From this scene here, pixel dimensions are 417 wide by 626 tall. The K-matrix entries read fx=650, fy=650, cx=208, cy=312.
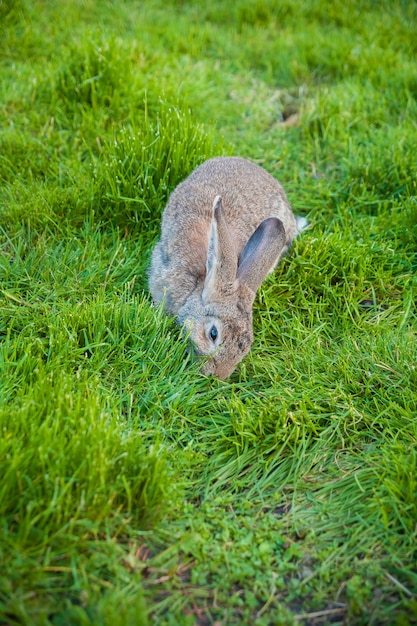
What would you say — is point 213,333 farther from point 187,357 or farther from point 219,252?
point 219,252

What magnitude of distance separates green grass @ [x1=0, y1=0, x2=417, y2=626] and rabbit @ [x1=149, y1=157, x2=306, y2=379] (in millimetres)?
179

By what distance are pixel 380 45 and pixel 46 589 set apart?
7.13m

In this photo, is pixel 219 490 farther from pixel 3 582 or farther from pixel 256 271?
pixel 256 271

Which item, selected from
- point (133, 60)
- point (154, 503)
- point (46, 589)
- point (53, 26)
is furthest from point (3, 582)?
point (53, 26)

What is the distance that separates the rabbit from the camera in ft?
13.9

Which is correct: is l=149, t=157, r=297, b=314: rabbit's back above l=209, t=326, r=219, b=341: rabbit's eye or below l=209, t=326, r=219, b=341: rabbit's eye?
above

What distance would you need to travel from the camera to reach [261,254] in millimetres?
4441

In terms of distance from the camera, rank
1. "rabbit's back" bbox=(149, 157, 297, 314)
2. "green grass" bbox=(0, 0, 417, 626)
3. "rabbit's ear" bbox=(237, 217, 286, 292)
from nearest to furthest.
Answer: "green grass" bbox=(0, 0, 417, 626), "rabbit's ear" bbox=(237, 217, 286, 292), "rabbit's back" bbox=(149, 157, 297, 314)

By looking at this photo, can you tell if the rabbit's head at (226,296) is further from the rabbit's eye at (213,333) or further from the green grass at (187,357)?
the green grass at (187,357)

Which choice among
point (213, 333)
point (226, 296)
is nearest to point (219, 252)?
point (226, 296)

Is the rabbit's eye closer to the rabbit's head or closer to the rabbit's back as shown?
the rabbit's head

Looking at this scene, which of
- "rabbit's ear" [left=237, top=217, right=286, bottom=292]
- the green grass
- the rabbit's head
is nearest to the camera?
the green grass

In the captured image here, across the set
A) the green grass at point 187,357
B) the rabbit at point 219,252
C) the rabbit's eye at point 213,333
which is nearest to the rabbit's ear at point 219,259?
the rabbit at point 219,252

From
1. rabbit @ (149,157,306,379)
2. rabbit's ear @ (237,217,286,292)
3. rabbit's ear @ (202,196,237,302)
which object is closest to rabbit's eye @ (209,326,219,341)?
rabbit @ (149,157,306,379)
